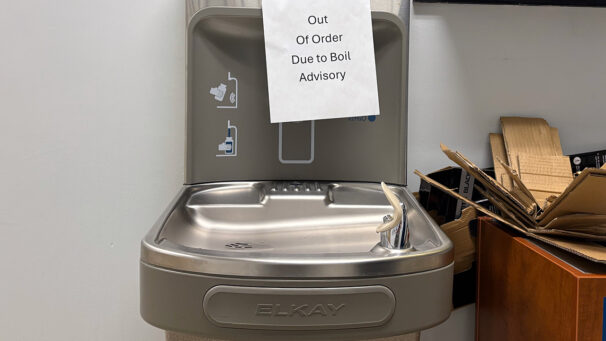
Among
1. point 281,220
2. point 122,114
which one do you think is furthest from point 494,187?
point 122,114

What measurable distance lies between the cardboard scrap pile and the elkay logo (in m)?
0.35

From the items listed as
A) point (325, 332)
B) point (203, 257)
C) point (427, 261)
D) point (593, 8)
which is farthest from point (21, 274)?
point (593, 8)

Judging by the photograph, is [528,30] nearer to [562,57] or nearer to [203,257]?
[562,57]

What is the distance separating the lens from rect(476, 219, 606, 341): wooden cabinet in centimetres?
62

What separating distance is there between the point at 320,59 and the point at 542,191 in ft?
1.58

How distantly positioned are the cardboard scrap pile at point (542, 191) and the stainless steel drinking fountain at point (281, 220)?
157mm

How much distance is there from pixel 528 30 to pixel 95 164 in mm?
1014

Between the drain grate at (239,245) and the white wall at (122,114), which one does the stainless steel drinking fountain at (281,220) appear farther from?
the white wall at (122,114)

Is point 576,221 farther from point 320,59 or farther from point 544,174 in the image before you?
point 320,59

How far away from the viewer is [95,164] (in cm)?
107

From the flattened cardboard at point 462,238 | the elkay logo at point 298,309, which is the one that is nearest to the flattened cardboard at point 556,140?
the flattened cardboard at point 462,238

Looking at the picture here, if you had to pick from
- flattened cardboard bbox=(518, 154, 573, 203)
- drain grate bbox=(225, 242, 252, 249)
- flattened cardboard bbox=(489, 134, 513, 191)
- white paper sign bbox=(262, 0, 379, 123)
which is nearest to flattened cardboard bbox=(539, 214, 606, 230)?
flattened cardboard bbox=(518, 154, 573, 203)

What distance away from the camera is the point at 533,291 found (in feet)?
2.41

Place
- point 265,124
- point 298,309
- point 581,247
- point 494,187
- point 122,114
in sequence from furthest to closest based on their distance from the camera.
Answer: point 122,114
point 265,124
point 494,187
point 581,247
point 298,309
